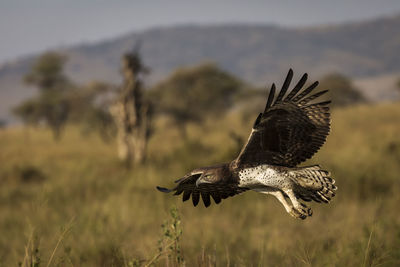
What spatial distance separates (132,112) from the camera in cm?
1291

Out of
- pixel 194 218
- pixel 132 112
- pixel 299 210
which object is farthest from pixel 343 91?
pixel 299 210

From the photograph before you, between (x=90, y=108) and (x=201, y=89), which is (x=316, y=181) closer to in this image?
(x=201, y=89)

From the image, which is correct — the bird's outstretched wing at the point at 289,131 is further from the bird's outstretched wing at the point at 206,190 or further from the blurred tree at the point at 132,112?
the blurred tree at the point at 132,112

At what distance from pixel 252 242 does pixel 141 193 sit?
139 inches

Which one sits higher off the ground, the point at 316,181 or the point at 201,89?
the point at 316,181

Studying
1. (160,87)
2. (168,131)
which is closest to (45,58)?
(160,87)

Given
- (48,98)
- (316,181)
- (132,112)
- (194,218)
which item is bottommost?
(194,218)

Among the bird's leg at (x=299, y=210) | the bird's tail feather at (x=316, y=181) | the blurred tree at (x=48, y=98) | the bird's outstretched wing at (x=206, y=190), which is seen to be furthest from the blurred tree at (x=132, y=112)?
the blurred tree at (x=48, y=98)

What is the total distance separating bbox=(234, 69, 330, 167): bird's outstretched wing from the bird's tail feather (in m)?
0.16

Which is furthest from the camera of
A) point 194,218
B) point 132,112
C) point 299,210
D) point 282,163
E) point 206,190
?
point 132,112

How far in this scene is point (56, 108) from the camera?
44.4 meters

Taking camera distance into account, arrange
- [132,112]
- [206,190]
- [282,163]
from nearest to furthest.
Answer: [282,163] < [206,190] < [132,112]

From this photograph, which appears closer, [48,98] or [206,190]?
[206,190]

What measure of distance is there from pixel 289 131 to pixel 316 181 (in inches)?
13.8
